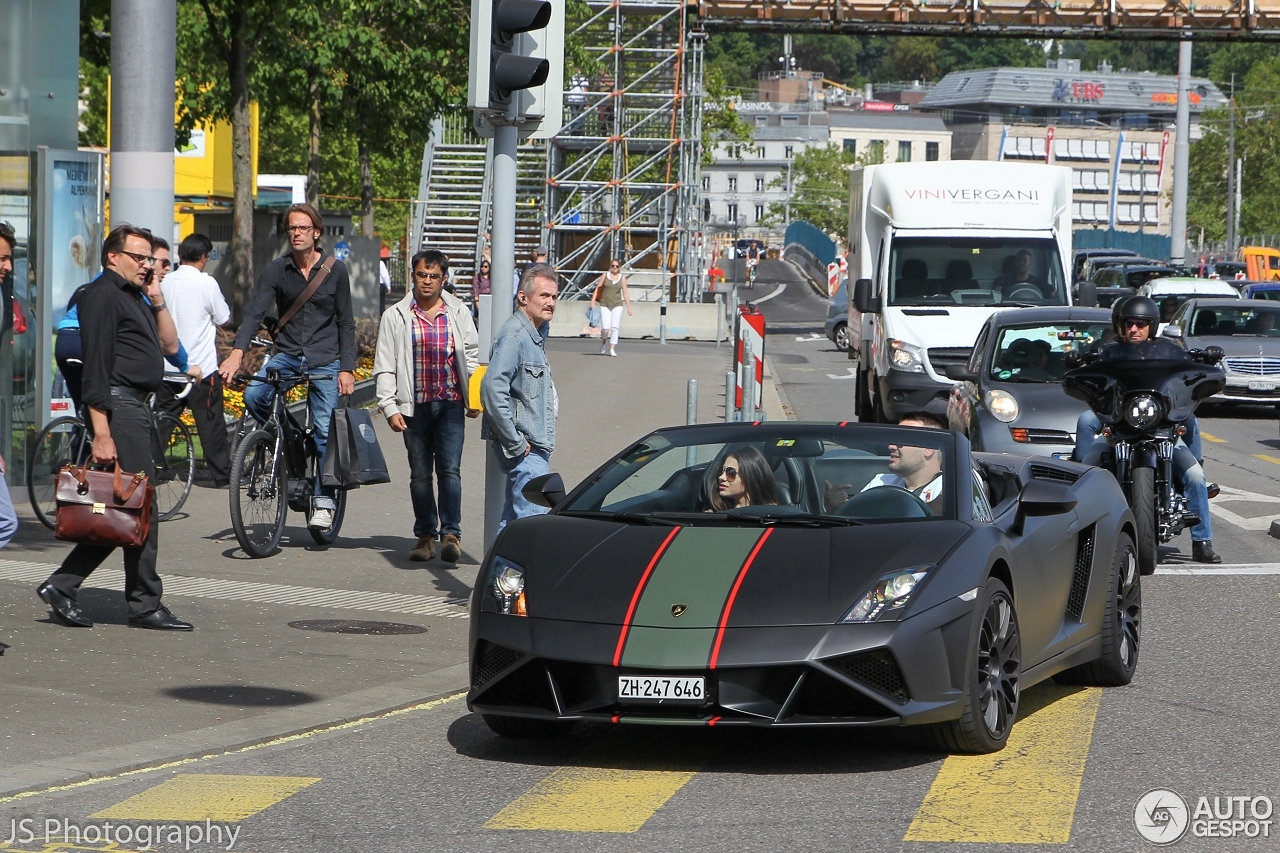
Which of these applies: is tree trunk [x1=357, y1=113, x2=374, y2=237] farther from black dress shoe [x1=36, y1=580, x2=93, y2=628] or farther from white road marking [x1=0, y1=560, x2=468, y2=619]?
black dress shoe [x1=36, y1=580, x2=93, y2=628]

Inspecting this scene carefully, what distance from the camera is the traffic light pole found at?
9445mm

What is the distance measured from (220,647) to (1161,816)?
4562mm

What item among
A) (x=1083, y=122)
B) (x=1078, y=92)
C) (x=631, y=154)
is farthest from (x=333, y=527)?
(x=1083, y=122)

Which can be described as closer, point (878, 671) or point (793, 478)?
point (878, 671)

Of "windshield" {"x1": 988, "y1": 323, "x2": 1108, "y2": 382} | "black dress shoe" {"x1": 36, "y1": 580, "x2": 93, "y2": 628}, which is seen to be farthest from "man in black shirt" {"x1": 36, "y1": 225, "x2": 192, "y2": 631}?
"windshield" {"x1": 988, "y1": 323, "x2": 1108, "y2": 382}

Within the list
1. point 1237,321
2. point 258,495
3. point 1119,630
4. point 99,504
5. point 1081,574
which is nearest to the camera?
point 1081,574

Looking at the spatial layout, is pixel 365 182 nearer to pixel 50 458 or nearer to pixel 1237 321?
pixel 1237 321

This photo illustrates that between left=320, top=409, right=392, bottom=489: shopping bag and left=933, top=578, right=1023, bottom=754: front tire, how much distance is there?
537 cm

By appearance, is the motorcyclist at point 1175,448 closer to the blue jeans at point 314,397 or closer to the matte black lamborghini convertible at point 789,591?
the matte black lamborghini convertible at point 789,591

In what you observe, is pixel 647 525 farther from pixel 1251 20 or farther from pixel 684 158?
pixel 1251 20

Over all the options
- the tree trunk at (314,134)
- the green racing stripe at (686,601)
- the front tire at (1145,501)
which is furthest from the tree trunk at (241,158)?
the green racing stripe at (686,601)

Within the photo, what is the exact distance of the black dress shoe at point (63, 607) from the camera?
8633 millimetres

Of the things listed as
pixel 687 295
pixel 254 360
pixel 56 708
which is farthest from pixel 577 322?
pixel 56 708

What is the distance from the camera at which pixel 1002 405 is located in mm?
14461
